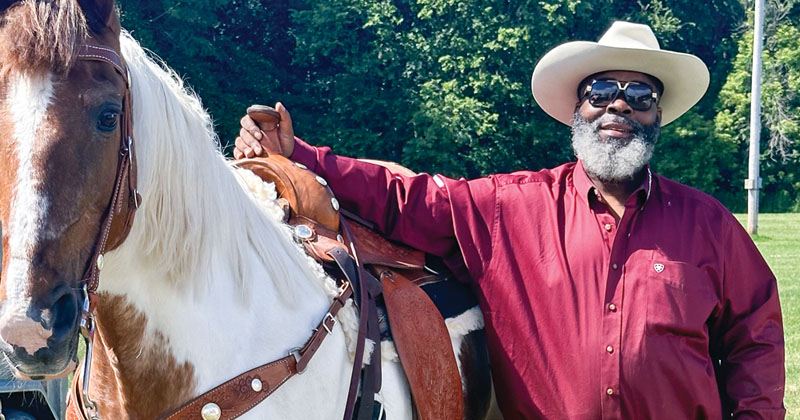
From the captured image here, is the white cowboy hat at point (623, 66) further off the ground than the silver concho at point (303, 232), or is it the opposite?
the white cowboy hat at point (623, 66)

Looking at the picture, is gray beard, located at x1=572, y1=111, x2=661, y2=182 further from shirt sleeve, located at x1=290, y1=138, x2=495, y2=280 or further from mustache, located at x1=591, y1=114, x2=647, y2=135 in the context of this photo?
shirt sleeve, located at x1=290, y1=138, x2=495, y2=280

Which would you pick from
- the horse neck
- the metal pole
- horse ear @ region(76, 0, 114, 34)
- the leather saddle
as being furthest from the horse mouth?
the metal pole

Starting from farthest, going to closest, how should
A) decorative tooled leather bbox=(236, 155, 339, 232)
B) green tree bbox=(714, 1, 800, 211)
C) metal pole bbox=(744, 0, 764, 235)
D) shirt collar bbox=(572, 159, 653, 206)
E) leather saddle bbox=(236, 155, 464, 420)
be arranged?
1. green tree bbox=(714, 1, 800, 211)
2. metal pole bbox=(744, 0, 764, 235)
3. shirt collar bbox=(572, 159, 653, 206)
4. decorative tooled leather bbox=(236, 155, 339, 232)
5. leather saddle bbox=(236, 155, 464, 420)

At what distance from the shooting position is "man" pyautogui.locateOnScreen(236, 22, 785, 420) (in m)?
2.61

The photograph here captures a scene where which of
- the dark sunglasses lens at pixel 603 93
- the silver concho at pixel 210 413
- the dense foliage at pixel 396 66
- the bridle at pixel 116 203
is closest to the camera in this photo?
the bridle at pixel 116 203

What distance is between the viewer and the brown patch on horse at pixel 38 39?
5.38 ft

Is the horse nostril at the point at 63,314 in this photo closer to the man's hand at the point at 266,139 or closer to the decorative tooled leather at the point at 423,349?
the decorative tooled leather at the point at 423,349

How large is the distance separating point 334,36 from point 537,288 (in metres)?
25.2

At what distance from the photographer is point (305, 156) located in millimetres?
2842

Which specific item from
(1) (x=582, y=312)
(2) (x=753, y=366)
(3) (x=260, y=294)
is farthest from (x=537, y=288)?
(3) (x=260, y=294)

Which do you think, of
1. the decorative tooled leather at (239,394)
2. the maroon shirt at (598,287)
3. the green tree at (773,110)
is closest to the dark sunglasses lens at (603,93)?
the maroon shirt at (598,287)

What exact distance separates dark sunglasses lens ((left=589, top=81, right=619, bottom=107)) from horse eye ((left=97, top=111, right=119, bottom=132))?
5.63 feet

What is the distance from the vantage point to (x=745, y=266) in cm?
274

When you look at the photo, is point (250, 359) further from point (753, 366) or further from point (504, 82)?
point (504, 82)
